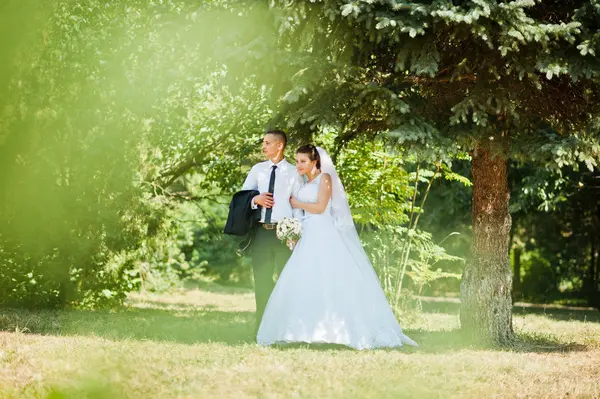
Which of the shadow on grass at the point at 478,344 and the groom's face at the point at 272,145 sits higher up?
the groom's face at the point at 272,145

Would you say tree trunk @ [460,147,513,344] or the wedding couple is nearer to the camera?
the wedding couple

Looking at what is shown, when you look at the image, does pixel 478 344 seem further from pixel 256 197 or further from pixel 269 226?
pixel 256 197

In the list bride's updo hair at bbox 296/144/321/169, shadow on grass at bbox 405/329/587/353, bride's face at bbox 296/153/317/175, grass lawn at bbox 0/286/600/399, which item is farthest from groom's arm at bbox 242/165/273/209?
shadow on grass at bbox 405/329/587/353

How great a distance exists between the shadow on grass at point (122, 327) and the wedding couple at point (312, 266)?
68 centimetres

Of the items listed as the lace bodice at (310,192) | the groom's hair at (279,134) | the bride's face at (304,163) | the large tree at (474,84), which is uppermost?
the large tree at (474,84)

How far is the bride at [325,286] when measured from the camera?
7379 millimetres

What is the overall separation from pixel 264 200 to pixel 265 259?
2.30 feet

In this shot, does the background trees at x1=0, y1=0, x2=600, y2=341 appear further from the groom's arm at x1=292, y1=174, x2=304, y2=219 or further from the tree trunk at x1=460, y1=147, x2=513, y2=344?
the groom's arm at x1=292, y1=174, x2=304, y2=219

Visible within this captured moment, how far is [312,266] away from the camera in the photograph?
762 cm

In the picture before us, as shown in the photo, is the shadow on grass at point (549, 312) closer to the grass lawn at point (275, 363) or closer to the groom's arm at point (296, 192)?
the grass lawn at point (275, 363)

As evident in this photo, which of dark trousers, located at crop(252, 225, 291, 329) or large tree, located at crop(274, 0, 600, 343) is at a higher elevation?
large tree, located at crop(274, 0, 600, 343)

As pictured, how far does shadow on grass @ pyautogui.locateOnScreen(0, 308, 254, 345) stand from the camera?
8.01 metres

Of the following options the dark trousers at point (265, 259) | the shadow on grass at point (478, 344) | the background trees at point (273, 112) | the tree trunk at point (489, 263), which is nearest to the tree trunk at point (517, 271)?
the background trees at point (273, 112)

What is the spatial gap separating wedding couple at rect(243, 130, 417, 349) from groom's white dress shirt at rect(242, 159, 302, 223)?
1cm
